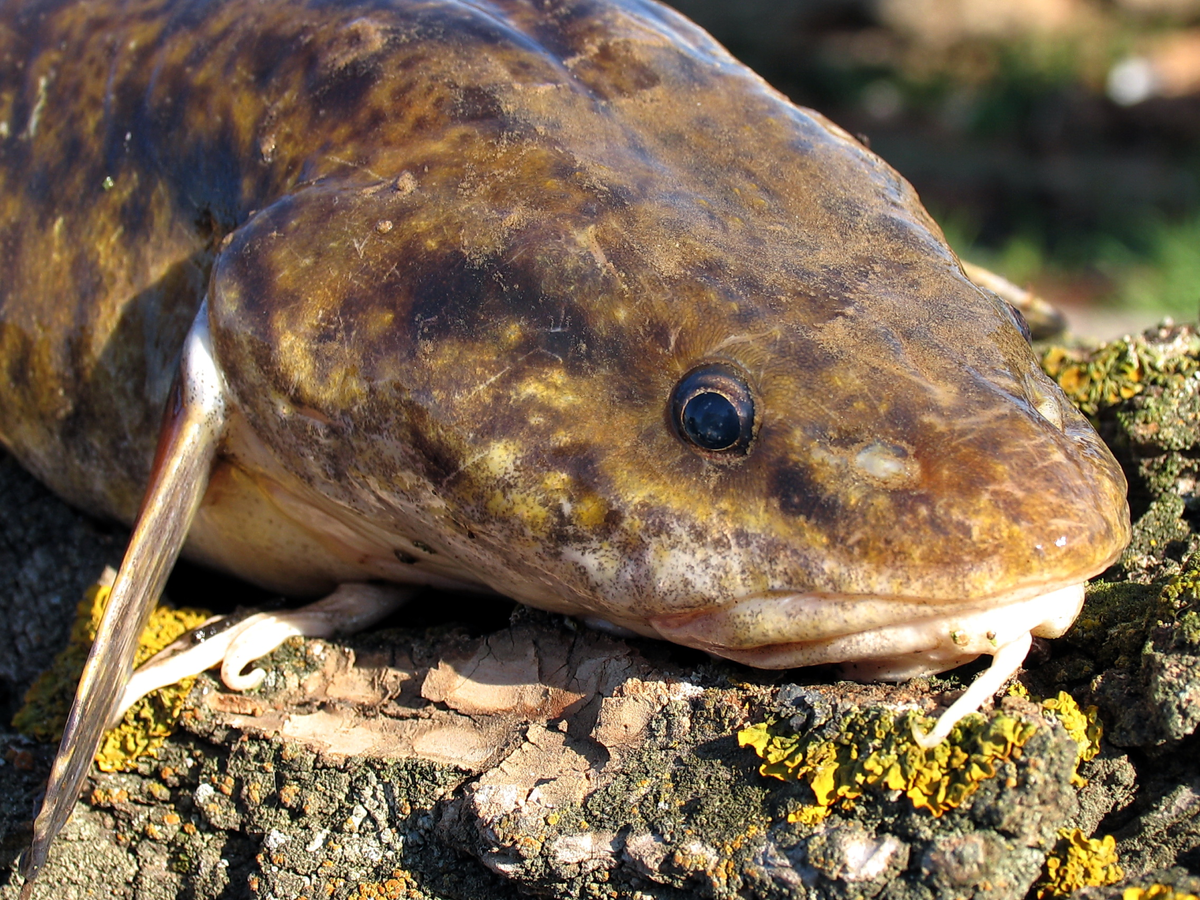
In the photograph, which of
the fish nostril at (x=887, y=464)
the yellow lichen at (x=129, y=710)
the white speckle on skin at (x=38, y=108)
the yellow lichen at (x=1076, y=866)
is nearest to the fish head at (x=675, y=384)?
the fish nostril at (x=887, y=464)

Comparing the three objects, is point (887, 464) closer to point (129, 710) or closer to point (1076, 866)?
point (1076, 866)

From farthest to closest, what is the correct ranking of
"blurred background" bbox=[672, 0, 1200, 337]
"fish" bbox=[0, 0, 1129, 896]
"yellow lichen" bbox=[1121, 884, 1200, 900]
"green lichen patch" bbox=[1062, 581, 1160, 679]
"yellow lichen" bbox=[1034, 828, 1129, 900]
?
"blurred background" bbox=[672, 0, 1200, 337] < "green lichen patch" bbox=[1062, 581, 1160, 679] < "fish" bbox=[0, 0, 1129, 896] < "yellow lichen" bbox=[1034, 828, 1129, 900] < "yellow lichen" bbox=[1121, 884, 1200, 900]

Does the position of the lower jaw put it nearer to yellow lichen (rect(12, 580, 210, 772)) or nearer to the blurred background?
yellow lichen (rect(12, 580, 210, 772))

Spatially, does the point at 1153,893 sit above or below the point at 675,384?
below

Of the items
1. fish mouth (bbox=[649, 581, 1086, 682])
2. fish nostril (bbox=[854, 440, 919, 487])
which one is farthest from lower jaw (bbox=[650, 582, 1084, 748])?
fish nostril (bbox=[854, 440, 919, 487])

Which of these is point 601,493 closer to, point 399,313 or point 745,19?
point 399,313

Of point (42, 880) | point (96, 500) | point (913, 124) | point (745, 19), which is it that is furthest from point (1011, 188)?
point (42, 880)

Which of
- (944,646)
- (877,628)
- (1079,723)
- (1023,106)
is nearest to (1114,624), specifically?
(1079,723)
